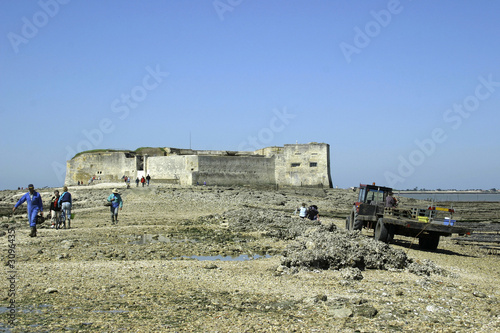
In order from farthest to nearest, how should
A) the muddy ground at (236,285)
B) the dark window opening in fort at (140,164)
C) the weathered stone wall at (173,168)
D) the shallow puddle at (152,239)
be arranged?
the dark window opening in fort at (140,164), the weathered stone wall at (173,168), the shallow puddle at (152,239), the muddy ground at (236,285)

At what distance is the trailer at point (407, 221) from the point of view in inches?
502

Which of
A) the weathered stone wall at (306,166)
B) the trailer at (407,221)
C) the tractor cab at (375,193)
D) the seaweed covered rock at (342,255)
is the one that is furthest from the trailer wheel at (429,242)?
the weathered stone wall at (306,166)

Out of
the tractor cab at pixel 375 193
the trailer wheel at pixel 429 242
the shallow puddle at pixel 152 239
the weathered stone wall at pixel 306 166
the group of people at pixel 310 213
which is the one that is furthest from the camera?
the weathered stone wall at pixel 306 166

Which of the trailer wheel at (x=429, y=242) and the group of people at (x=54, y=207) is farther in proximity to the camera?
the trailer wheel at (x=429, y=242)

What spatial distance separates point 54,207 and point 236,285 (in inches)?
378

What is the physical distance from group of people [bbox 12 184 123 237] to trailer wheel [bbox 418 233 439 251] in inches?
399

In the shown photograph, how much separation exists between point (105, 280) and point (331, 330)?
397 centimetres

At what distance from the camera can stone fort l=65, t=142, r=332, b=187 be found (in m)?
40.2

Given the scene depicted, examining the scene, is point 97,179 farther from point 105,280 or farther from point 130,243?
point 105,280

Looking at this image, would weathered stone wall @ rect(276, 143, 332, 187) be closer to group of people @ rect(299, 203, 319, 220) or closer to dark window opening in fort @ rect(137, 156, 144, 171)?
dark window opening in fort @ rect(137, 156, 144, 171)

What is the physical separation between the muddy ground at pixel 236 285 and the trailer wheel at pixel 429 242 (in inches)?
22.7

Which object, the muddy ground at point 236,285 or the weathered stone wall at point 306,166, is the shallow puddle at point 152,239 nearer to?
the muddy ground at point 236,285

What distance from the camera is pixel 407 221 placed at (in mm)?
12930

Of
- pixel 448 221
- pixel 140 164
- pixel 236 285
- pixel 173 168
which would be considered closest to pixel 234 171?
pixel 173 168
